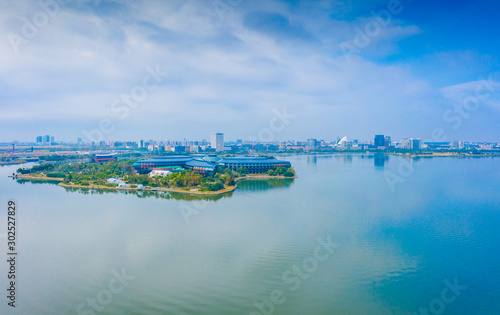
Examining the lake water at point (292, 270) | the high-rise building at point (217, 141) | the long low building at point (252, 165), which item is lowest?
the lake water at point (292, 270)

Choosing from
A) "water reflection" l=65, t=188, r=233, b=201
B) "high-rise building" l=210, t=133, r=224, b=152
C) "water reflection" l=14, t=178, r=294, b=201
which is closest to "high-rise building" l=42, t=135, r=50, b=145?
"high-rise building" l=210, t=133, r=224, b=152

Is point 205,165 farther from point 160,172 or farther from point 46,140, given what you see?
point 46,140

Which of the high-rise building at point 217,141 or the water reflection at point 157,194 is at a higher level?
the high-rise building at point 217,141

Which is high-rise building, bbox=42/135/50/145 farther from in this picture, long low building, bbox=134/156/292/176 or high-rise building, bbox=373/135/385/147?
high-rise building, bbox=373/135/385/147

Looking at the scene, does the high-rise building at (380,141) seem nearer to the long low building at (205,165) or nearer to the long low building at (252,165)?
the long low building at (205,165)

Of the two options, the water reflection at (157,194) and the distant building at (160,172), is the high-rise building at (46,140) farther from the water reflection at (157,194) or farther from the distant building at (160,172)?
the water reflection at (157,194)

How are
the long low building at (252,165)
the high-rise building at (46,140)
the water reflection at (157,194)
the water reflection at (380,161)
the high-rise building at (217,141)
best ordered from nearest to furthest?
the water reflection at (157,194), the long low building at (252,165), the water reflection at (380,161), the high-rise building at (217,141), the high-rise building at (46,140)

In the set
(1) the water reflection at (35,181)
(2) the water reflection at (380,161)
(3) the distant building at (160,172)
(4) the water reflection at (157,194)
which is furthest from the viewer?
(2) the water reflection at (380,161)

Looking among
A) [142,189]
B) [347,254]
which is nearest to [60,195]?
[142,189]

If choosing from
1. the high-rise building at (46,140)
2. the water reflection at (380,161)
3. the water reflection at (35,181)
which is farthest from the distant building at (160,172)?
the high-rise building at (46,140)

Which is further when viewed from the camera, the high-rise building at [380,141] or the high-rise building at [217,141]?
the high-rise building at [380,141]

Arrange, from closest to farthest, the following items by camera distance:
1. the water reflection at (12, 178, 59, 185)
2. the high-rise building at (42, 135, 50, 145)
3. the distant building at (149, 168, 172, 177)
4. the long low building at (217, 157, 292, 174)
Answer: the water reflection at (12, 178, 59, 185) → the distant building at (149, 168, 172, 177) → the long low building at (217, 157, 292, 174) → the high-rise building at (42, 135, 50, 145)
